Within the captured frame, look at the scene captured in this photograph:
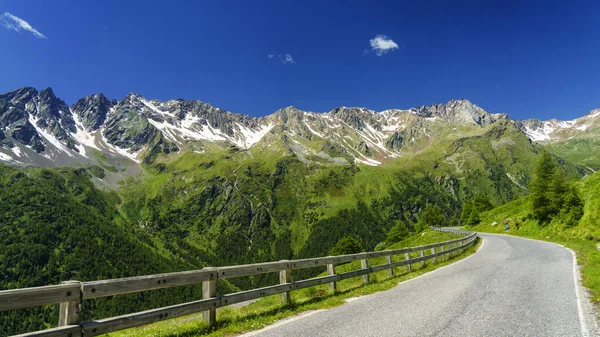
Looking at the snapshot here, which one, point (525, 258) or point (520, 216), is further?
point (520, 216)

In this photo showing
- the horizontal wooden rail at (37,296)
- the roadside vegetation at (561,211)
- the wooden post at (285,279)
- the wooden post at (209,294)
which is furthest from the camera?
the roadside vegetation at (561,211)

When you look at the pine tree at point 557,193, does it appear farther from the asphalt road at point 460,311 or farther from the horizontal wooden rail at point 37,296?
the horizontal wooden rail at point 37,296

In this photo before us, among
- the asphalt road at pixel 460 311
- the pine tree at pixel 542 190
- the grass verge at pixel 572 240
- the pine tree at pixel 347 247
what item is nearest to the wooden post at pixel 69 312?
the asphalt road at pixel 460 311

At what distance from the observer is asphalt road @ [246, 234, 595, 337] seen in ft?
26.6

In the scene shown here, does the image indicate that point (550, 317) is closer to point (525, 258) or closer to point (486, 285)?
point (486, 285)

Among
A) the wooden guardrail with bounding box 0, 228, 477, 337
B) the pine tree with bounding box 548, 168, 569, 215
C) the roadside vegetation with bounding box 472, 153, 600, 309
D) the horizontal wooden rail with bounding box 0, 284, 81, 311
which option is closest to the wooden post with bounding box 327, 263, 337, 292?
the wooden guardrail with bounding box 0, 228, 477, 337

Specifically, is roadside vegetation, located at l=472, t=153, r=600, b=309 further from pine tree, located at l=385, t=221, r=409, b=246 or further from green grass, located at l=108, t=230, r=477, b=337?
pine tree, located at l=385, t=221, r=409, b=246

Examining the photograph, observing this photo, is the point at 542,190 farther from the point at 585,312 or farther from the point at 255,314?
the point at 255,314

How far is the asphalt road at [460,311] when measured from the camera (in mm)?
8094

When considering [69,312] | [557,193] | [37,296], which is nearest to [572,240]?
[557,193]

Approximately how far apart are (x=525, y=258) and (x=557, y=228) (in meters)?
24.7

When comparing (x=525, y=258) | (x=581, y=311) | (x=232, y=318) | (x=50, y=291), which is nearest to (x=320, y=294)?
(x=232, y=318)

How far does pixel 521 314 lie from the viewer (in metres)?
9.60

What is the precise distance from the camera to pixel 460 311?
9.88 meters
